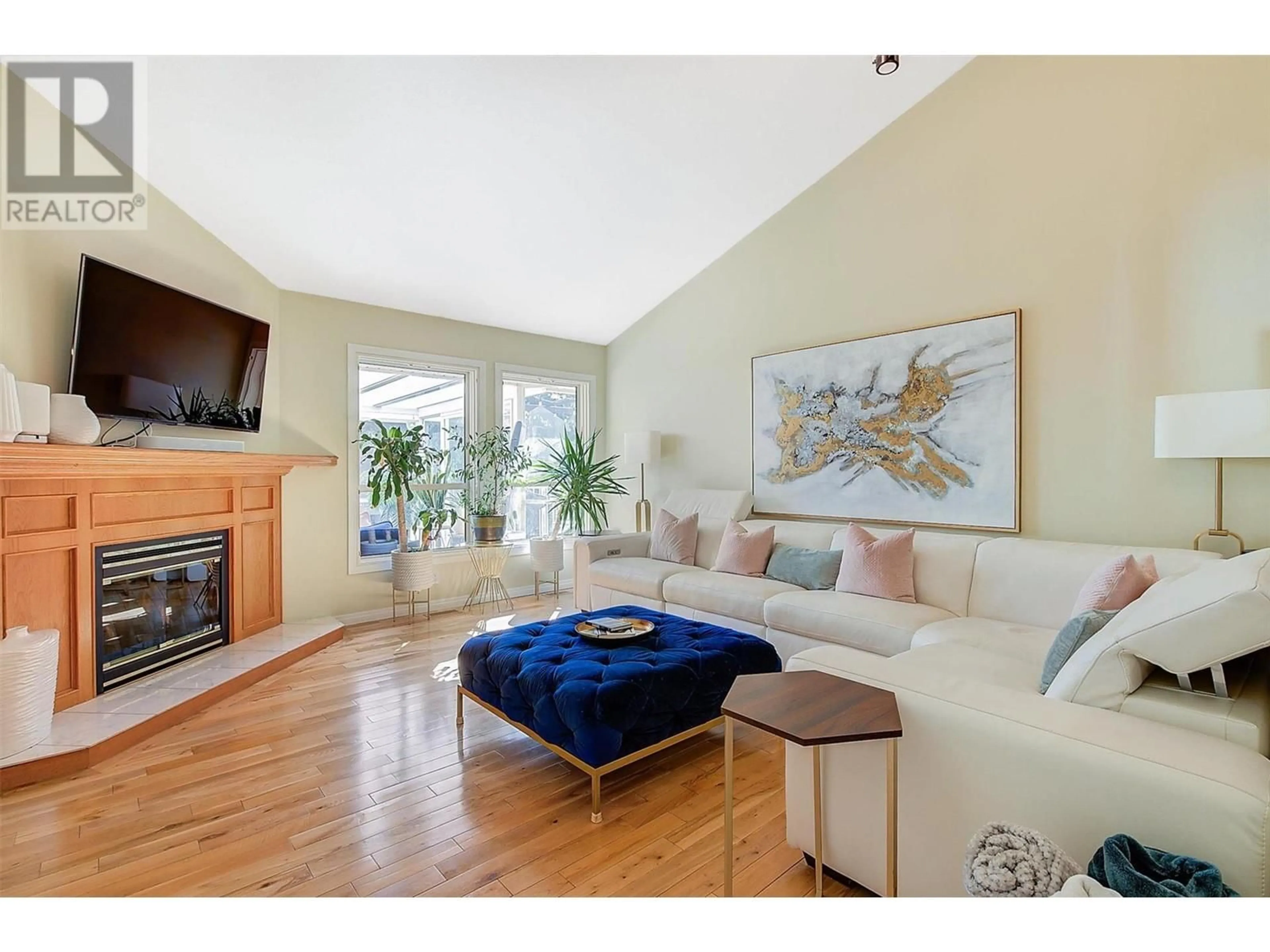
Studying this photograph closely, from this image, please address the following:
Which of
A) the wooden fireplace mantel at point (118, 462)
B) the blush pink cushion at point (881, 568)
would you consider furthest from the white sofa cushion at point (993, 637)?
the wooden fireplace mantel at point (118, 462)

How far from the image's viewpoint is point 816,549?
384cm

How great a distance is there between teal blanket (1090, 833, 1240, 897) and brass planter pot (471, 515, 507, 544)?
4.60 meters

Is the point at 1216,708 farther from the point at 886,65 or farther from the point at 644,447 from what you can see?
the point at 644,447

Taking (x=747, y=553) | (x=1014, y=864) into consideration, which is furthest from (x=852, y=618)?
(x=1014, y=864)

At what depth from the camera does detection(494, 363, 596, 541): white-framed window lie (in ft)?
18.7

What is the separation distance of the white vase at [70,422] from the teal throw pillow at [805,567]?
143 inches

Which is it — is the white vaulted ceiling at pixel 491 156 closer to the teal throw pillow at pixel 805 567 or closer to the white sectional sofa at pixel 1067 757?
the teal throw pillow at pixel 805 567

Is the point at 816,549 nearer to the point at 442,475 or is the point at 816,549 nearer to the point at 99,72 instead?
the point at 442,475

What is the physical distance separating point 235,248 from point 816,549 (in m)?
4.23

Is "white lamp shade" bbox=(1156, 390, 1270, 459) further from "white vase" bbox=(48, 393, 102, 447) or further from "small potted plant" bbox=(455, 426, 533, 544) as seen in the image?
"white vase" bbox=(48, 393, 102, 447)

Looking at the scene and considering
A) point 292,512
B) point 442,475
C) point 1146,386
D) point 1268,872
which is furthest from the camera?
point 442,475

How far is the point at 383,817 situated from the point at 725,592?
7.33ft

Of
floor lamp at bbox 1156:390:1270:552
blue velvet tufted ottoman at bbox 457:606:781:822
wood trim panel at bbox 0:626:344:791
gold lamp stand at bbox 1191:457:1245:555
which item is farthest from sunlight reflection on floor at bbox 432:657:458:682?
gold lamp stand at bbox 1191:457:1245:555

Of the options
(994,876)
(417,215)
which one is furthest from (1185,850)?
(417,215)
